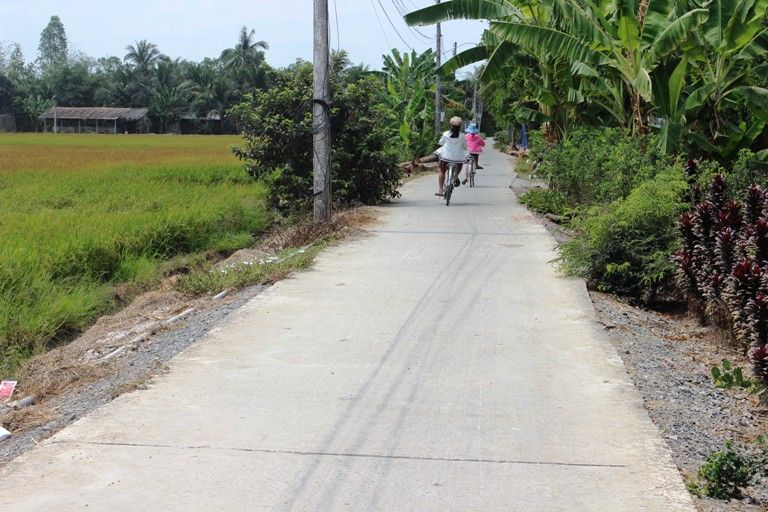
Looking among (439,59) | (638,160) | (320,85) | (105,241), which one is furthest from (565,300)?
(439,59)

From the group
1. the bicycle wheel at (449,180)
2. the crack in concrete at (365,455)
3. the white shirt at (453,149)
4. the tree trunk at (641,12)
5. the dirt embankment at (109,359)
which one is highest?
the tree trunk at (641,12)

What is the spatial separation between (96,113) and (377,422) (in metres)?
82.2

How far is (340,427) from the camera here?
5402mm

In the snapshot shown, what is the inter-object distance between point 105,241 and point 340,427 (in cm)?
869

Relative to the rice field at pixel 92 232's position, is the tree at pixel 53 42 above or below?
above

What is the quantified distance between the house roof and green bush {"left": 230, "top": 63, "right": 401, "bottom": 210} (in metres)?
67.0

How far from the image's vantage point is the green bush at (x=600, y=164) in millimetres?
12047

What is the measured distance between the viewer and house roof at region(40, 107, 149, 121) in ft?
267

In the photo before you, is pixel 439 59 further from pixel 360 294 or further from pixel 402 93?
pixel 360 294

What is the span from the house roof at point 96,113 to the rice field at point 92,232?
55821 mm

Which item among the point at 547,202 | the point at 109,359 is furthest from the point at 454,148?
the point at 109,359

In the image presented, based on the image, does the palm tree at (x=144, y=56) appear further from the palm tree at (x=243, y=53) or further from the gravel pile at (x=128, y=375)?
the gravel pile at (x=128, y=375)

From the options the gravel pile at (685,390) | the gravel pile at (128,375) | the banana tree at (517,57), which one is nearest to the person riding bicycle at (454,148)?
the banana tree at (517,57)

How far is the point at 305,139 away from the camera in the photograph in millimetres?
16328
